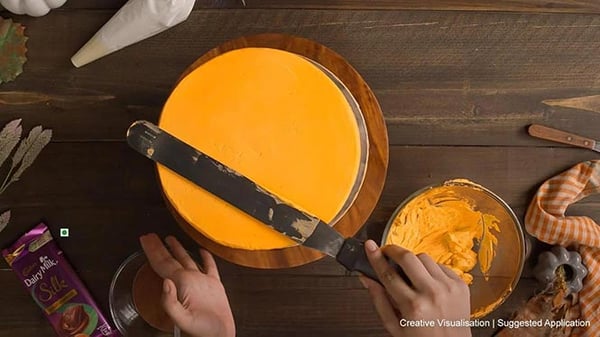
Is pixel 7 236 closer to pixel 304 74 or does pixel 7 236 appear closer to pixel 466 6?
pixel 304 74

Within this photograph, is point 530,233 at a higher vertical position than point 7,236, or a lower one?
higher

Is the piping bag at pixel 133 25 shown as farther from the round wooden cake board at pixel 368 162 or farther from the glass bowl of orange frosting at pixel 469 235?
the glass bowl of orange frosting at pixel 469 235

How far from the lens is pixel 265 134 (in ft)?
2.62

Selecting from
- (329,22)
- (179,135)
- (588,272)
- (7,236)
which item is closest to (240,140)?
(179,135)

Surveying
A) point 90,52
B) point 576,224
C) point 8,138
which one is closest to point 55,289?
point 8,138

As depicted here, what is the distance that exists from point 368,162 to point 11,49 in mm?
646

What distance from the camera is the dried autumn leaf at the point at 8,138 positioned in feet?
3.45

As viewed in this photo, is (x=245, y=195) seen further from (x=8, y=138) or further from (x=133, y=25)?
(x=8, y=138)

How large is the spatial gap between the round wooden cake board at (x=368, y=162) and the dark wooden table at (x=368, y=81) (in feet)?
0.68

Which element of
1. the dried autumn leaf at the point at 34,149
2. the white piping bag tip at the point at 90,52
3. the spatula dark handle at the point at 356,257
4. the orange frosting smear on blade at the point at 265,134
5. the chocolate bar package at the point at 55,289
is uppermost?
the orange frosting smear on blade at the point at 265,134

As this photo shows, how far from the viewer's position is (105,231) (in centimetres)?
108

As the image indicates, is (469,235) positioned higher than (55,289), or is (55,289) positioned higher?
(469,235)

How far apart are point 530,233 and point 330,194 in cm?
45

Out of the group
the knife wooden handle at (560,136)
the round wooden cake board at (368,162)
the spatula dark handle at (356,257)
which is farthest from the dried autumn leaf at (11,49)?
the knife wooden handle at (560,136)
